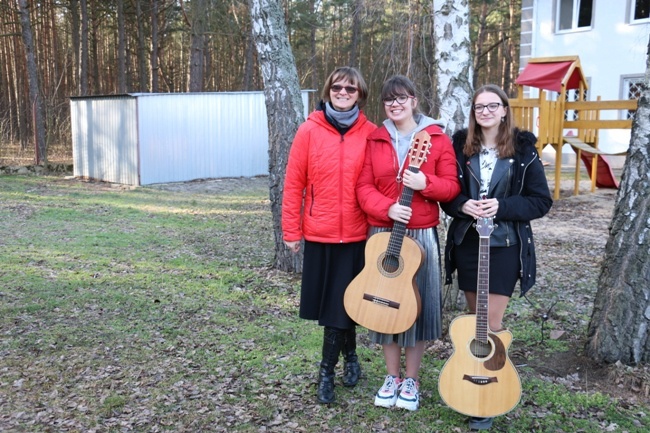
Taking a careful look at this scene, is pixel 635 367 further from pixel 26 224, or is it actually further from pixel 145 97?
pixel 145 97

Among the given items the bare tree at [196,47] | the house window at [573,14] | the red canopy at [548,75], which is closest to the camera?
the red canopy at [548,75]

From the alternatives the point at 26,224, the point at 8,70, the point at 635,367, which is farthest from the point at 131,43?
the point at 635,367

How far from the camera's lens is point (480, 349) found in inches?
135

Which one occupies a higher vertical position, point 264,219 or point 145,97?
point 145,97

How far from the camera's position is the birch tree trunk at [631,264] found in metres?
3.87

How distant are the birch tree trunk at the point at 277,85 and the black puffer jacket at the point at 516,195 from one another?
3.68 meters

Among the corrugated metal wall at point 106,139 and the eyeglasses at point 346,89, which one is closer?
the eyeglasses at point 346,89

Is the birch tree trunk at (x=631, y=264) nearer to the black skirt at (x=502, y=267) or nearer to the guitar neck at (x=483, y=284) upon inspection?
the black skirt at (x=502, y=267)

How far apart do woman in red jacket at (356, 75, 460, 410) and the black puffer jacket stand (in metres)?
0.09

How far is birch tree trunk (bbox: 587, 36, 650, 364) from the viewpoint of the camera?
12.7ft

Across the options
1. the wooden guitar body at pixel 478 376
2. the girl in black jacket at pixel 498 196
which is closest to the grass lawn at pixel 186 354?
the wooden guitar body at pixel 478 376

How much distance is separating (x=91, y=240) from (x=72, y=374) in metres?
5.17

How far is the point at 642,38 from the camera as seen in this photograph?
18.2 meters

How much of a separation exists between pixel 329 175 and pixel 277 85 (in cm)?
362
